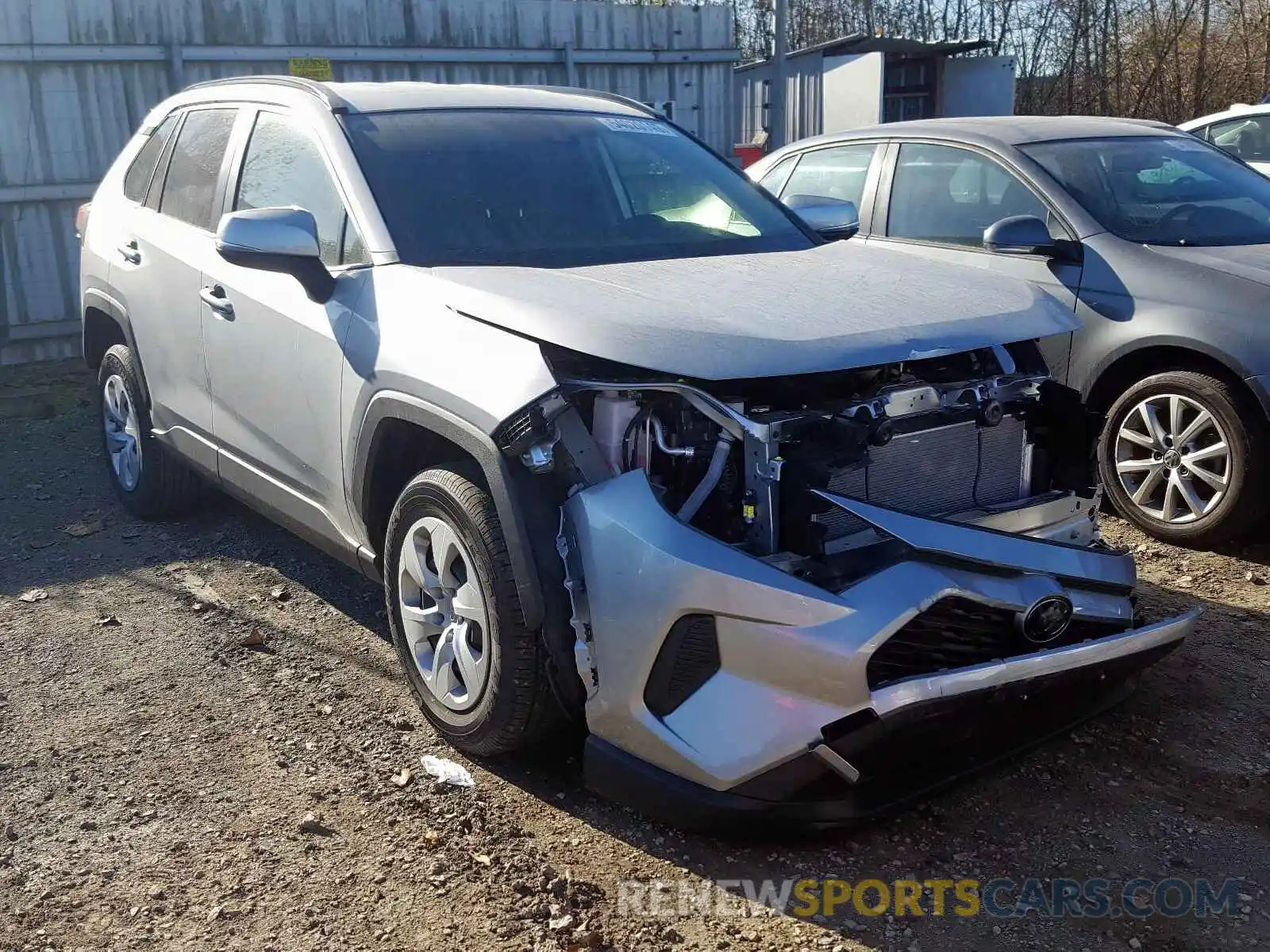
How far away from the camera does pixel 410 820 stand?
3.19m

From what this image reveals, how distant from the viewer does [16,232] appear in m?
9.75

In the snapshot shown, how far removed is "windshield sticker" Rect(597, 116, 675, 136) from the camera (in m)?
4.60

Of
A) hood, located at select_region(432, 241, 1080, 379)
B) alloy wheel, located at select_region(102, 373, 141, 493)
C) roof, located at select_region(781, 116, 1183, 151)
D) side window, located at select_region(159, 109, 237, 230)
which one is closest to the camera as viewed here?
hood, located at select_region(432, 241, 1080, 379)

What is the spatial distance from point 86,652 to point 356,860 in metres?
1.85

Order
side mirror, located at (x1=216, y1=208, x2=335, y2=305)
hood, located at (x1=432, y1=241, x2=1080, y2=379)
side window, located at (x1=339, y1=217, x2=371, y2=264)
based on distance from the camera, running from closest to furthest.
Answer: hood, located at (x1=432, y1=241, x2=1080, y2=379) → side mirror, located at (x1=216, y1=208, x2=335, y2=305) → side window, located at (x1=339, y1=217, x2=371, y2=264)

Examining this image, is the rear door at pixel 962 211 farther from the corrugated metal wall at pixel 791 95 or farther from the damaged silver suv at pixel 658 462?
the corrugated metal wall at pixel 791 95

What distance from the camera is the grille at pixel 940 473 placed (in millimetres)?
3105

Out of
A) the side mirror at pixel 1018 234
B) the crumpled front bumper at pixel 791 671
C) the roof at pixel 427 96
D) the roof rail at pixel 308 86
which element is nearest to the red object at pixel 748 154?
the side mirror at pixel 1018 234

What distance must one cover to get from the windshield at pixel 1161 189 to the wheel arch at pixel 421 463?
11.2 feet

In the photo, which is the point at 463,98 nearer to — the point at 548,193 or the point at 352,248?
the point at 548,193

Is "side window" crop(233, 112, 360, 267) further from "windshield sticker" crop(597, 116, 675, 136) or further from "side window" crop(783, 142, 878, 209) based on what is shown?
"side window" crop(783, 142, 878, 209)

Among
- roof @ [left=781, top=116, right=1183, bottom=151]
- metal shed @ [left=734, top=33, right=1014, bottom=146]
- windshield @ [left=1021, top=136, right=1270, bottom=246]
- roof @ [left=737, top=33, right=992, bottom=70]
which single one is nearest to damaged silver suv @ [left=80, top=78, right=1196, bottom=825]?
windshield @ [left=1021, top=136, right=1270, bottom=246]

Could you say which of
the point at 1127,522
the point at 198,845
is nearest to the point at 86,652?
the point at 198,845

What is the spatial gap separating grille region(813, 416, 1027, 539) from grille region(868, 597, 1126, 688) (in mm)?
303
